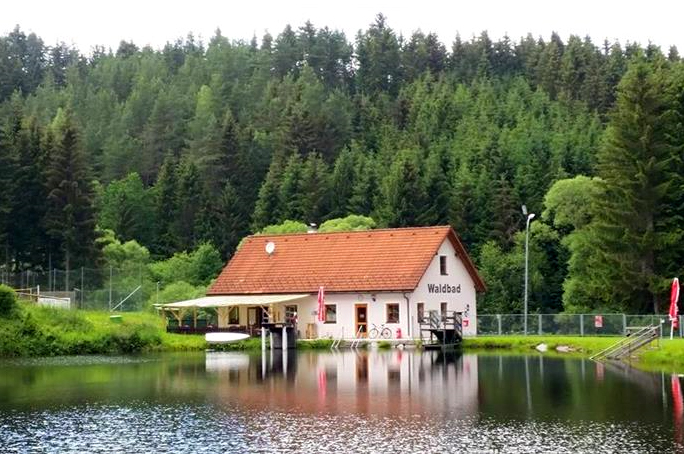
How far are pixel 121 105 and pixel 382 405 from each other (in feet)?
441

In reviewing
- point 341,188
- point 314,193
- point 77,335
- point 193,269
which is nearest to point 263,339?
point 77,335

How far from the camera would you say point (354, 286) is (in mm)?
63719

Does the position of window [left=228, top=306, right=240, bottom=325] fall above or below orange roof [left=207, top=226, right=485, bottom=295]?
below

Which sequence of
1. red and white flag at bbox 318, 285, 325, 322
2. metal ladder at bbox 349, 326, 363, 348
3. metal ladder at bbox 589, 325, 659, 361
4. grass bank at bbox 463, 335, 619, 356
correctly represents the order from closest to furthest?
1. metal ladder at bbox 589, 325, 659, 361
2. grass bank at bbox 463, 335, 619, 356
3. metal ladder at bbox 349, 326, 363, 348
4. red and white flag at bbox 318, 285, 325, 322

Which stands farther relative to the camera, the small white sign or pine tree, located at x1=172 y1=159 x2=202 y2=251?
pine tree, located at x1=172 y1=159 x2=202 y2=251

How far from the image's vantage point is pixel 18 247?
8156cm

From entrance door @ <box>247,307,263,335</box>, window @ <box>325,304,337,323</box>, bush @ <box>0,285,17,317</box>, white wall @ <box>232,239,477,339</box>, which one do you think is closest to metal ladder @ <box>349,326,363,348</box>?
white wall @ <box>232,239,477,339</box>

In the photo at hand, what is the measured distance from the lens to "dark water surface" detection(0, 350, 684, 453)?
84.9 feet

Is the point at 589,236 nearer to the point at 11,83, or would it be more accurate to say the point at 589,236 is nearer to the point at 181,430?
the point at 181,430

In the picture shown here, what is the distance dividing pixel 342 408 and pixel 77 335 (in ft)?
94.1

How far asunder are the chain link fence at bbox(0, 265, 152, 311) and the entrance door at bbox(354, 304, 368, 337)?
529 inches

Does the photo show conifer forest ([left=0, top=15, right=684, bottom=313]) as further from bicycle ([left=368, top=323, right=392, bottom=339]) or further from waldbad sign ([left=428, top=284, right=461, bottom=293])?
bicycle ([left=368, top=323, right=392, bottom=339])

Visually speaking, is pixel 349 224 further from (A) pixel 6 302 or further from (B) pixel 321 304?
(A) pixel 6 302

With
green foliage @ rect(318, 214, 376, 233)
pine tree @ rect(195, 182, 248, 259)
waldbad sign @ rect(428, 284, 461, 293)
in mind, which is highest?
pine tree @ rect(195, 182, 248, 259)
